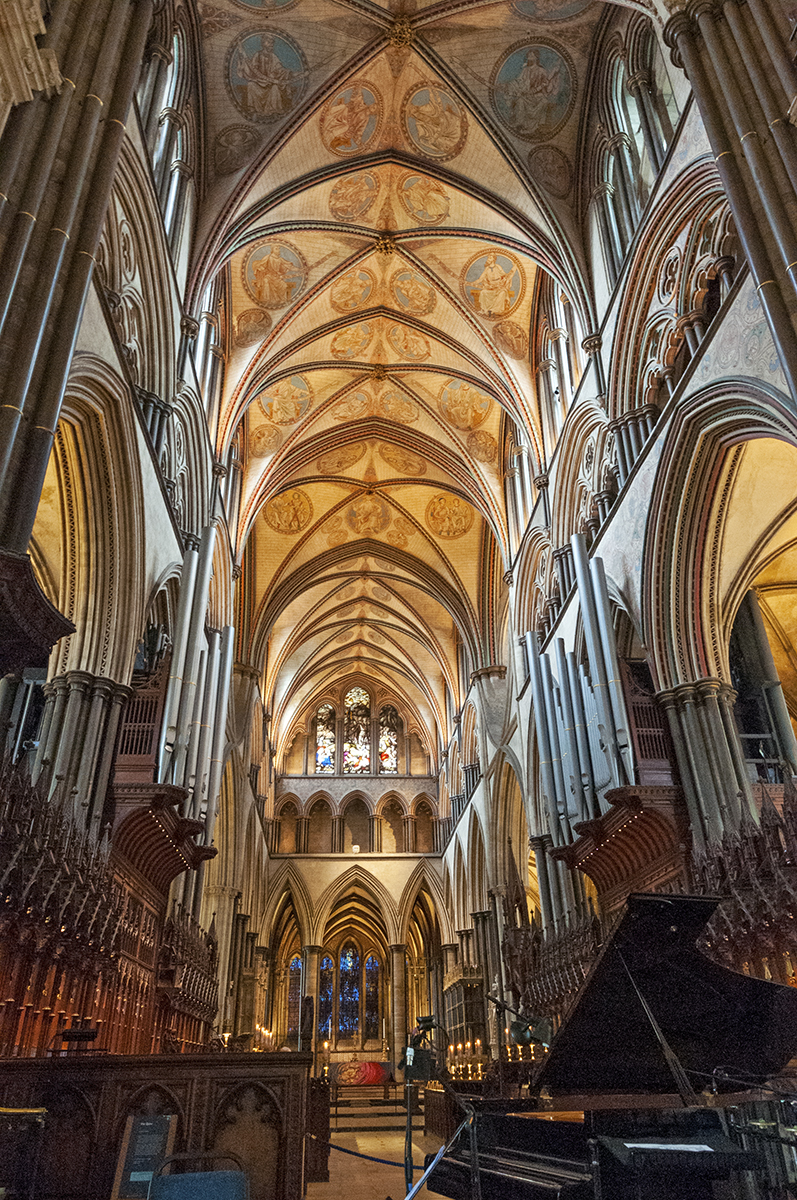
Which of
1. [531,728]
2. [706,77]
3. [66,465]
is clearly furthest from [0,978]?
[531,728]

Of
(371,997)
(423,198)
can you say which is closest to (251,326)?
(423,198)

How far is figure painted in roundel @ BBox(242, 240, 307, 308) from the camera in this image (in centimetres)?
1683

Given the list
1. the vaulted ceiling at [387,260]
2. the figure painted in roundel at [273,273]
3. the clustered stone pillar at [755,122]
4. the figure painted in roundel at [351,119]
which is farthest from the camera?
the figure painted in roundel at [273,273]

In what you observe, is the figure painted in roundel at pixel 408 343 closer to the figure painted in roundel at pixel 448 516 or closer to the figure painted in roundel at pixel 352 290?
the figure painted in roundel at pixel 352 290

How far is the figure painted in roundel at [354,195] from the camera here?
16.0 m

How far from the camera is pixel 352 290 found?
18328 millimetres

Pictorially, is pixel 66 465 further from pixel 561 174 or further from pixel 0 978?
pixel 561 174

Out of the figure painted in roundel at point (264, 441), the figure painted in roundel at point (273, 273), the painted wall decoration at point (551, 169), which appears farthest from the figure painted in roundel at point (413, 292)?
the figure painted in roundel at point (264, 441)

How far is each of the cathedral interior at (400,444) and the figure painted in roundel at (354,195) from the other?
0.05m

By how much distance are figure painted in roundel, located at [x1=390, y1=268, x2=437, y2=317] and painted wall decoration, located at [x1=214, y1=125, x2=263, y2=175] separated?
14.5 feet

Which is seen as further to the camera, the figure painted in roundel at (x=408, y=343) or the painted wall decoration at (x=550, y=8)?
the figure painted in roundel at (x=408, y=343)

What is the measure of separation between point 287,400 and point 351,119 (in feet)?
22.3

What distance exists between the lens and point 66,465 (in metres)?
9.88

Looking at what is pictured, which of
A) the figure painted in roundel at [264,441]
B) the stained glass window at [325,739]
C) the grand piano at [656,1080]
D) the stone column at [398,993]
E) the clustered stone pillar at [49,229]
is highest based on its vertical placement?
the figure painted in roundel at [264,441]
